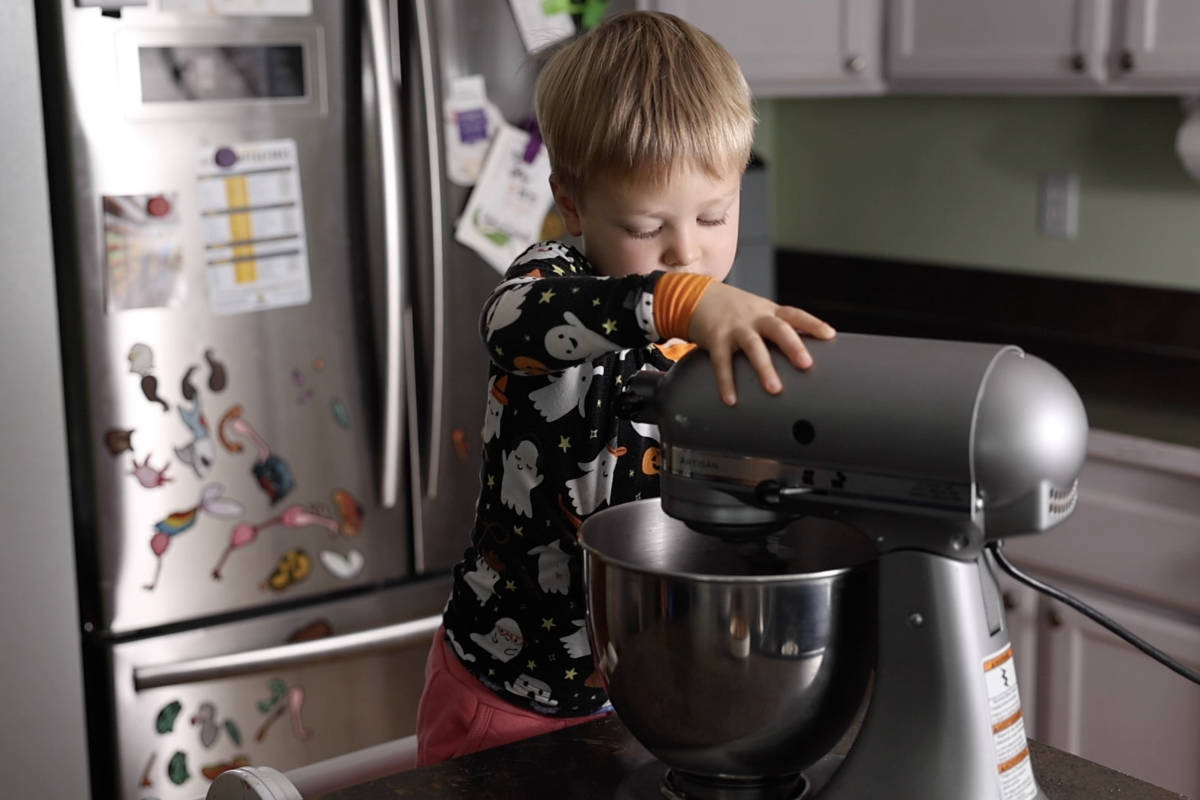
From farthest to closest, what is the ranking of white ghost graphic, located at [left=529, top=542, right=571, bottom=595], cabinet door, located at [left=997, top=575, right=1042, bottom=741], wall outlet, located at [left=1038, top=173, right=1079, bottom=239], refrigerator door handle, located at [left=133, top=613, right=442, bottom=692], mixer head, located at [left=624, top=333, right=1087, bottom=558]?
A: wall outlet, located at [left=1038, top=173, right=1079, bottom=239], cabinet door, located at [left=997, top=575, right=1042, bottom=741], refrigerator door handle, located at [left=133, top=613, right=442, bottom=692], white ghost graphic, located at [left=529, top=542, right=571, bottom=595], mixer head, located at [left=624, top=333, right=1087, bottom=558]

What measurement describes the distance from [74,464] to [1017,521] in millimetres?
1610

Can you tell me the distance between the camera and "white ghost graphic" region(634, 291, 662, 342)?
0.88 meters

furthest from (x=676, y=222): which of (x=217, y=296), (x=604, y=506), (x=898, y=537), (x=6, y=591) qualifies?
(x=6, y=591)

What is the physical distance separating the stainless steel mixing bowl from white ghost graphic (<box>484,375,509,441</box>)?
312 millimetres

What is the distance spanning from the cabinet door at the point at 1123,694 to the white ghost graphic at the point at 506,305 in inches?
60.4

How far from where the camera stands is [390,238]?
2.20m

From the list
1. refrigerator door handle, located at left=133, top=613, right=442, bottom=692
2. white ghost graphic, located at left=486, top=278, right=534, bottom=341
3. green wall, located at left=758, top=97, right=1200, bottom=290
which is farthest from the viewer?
green wall, located at left=758, top=97, right=1200, bottom=290

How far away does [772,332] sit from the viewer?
2.69ft

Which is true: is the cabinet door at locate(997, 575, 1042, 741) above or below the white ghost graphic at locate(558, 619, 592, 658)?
below

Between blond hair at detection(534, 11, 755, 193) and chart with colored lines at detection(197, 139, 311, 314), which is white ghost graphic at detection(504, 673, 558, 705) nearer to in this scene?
blond hair at detection(534, 11, 755, 193)

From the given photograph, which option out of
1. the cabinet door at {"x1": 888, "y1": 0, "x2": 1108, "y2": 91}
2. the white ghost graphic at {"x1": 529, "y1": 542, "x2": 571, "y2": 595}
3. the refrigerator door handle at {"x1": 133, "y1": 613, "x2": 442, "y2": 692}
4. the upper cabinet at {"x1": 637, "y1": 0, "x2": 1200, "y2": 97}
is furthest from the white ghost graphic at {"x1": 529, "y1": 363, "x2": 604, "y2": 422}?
the cabinet door at {"x1": 888, "y1": 0, "x2": 1108, "y2": 91}

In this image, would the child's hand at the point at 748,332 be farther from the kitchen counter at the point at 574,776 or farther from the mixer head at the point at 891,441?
the kitchen counter at the point at 574,776

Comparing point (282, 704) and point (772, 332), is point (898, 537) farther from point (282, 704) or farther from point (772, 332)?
point (282, 704)

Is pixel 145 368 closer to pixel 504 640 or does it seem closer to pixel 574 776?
pixel 504 640
